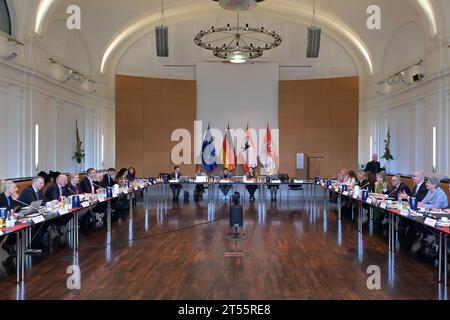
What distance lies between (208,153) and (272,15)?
569 centimetres

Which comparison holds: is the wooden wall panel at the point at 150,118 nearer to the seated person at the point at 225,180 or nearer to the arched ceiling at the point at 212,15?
the arched ceiling at the point at 212,15

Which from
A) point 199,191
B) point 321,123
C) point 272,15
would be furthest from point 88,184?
point 272,15

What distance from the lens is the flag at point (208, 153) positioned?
14.3m

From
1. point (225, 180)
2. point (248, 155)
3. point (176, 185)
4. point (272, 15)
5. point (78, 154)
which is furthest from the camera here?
point (248, 155)

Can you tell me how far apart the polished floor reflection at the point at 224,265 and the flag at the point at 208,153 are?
5.89 m

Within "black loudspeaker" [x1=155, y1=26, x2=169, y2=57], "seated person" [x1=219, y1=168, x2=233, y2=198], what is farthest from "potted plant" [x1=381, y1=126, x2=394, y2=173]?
"black loudspeaker" [x1=155, y1=26, x2=169, y2=57]

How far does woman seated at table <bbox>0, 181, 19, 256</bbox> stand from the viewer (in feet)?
18.0

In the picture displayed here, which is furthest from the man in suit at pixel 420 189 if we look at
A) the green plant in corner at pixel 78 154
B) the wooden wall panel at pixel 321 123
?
the green plant in corner at pixel 78 154

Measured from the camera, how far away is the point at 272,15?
14570mm

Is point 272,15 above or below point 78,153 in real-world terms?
above

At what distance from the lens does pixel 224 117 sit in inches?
601

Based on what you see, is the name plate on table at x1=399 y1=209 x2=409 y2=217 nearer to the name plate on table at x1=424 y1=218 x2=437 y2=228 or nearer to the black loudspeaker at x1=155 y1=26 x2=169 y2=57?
the name plate on table at x1=424 y1=218 x2=437 y2=228

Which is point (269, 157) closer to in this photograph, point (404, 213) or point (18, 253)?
point (404, 213)

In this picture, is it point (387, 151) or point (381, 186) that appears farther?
point (387, 151)
